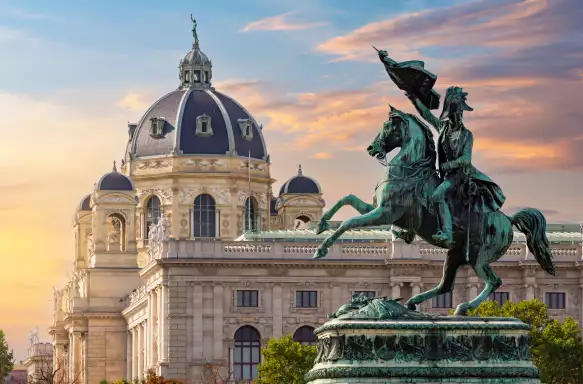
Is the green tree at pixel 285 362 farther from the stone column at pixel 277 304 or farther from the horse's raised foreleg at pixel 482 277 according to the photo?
the horse's raised foreleg at pixel 482 277

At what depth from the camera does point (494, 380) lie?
1415 inches

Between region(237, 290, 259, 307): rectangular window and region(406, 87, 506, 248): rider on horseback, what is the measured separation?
112400 millimetres

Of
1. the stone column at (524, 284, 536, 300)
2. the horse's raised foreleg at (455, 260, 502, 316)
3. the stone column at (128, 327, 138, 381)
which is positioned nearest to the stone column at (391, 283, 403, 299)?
the stone column at (524, 284, 536, 300)

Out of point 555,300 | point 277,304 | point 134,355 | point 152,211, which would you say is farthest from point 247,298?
point 152,211

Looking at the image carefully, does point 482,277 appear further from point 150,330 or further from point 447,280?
point 150,330

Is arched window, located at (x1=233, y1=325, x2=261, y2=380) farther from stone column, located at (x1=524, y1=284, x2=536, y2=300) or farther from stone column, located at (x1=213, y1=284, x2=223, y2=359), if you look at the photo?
stone column, located at (x1=524, y1=284, x2=536, y2=300)

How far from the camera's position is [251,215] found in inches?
7485

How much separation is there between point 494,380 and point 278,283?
378ft

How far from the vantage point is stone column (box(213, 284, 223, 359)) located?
489 feet

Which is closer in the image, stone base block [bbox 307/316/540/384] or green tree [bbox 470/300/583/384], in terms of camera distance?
stone base block [bbox 307/316/540/384]

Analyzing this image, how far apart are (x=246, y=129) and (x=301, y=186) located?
7098 mm

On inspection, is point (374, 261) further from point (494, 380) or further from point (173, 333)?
point (494, 380)

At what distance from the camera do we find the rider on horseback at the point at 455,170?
123 ft

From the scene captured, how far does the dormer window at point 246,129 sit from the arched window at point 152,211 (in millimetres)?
9808
